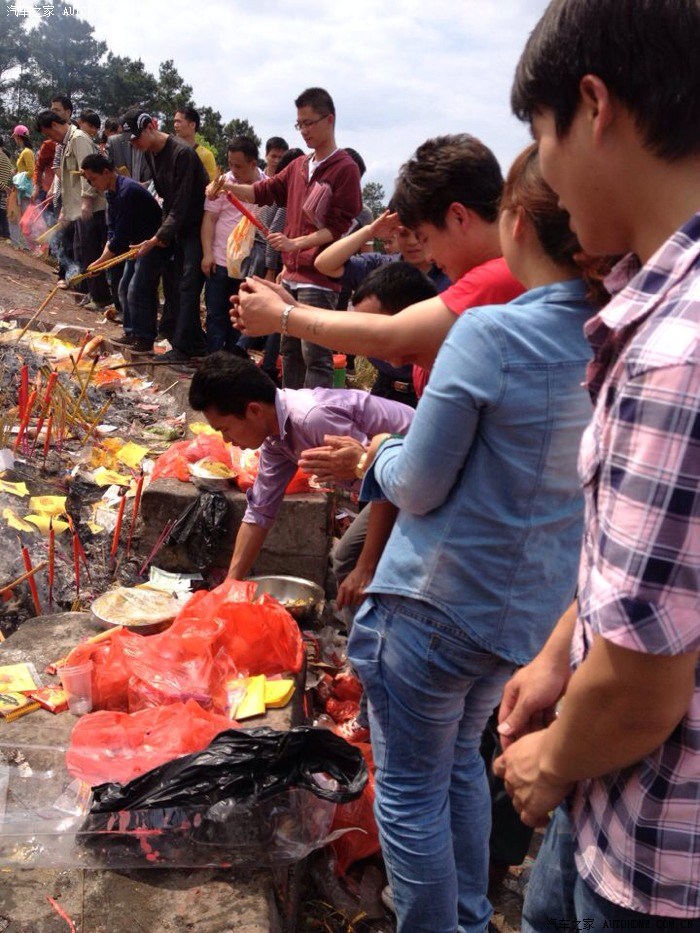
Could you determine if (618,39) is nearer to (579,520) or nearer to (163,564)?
(579,520)

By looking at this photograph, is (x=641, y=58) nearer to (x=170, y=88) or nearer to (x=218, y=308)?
(x=218, y=308)

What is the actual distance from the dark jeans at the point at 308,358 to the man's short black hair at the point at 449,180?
2797 millimetres

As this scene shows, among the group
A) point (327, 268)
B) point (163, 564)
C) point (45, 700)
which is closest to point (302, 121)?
point (327, 268)

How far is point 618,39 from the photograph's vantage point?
31.9 inches

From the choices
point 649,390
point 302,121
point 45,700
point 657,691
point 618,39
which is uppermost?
point 302,121

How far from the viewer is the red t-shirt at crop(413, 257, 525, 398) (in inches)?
76.7

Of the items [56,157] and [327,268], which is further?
[56,157]

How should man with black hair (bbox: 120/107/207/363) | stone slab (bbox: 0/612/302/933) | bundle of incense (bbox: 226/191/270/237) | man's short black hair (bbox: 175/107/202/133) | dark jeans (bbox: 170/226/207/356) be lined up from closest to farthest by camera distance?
1. stone slab (bbox: 0/612/302/933)
2. bundle of incense (bbox: 226/191/270/237)
3. man with black hair (bbox: 120/107/207/363)
4. dark jeans (bbox: 170/226/207/356)
5. man's short black hair (bbox: 175/107/202/133)

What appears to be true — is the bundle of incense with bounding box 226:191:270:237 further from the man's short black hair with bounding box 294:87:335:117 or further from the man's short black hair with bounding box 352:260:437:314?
the man's short black hair with bounding box 352:260:437:314

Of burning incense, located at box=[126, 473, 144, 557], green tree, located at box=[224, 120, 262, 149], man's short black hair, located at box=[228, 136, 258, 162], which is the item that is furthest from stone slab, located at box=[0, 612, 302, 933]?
green tree, located at box=[224, 120, 262, 149]

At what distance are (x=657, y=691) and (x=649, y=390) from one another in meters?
0.34

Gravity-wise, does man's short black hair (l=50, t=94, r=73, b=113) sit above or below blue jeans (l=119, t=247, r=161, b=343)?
above

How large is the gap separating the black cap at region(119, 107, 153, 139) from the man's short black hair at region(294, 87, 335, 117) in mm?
2178

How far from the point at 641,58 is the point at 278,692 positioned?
89.1 inches
